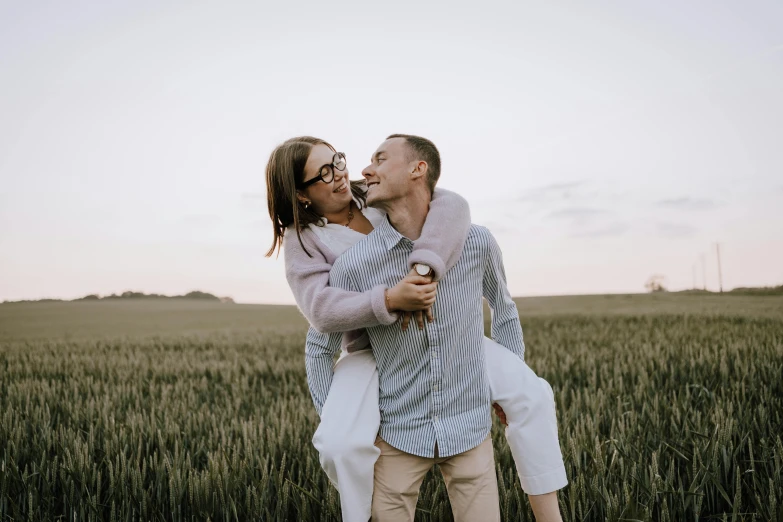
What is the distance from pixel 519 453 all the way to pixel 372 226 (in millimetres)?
981

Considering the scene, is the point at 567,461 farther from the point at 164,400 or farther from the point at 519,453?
the point at 164,400

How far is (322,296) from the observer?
187 cm

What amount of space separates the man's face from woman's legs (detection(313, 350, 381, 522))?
2.07 ft

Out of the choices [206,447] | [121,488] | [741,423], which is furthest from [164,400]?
[741,423]

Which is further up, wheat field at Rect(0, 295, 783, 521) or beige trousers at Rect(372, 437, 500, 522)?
beige trousers at Rect(372, 437, 500, 522)

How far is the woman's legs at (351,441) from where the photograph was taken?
6.14 ft

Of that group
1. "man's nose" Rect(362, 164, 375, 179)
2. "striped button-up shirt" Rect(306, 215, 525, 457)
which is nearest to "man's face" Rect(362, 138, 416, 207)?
"man's nose" Rect(362, 164, 375, 179)

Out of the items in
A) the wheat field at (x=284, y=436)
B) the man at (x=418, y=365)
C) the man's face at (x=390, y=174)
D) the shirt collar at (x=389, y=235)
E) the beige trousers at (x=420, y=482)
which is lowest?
the wheat field at (x=284, y=436)

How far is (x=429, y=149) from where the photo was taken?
1.96 meters

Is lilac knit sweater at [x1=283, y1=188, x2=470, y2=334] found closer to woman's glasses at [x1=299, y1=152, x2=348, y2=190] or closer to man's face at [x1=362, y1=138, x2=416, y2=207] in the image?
man's face at [x1=362, y1=138, x2=416, y2=207]

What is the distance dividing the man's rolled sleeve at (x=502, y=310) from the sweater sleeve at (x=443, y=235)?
0.30 m

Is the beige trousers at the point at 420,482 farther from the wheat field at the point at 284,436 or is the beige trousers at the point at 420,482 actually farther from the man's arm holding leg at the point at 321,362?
the wheat field at the point at 284,436

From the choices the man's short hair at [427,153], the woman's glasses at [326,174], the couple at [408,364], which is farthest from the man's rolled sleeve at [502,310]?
the woman's glasses at [326,174]

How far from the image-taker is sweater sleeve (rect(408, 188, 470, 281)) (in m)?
1.76
